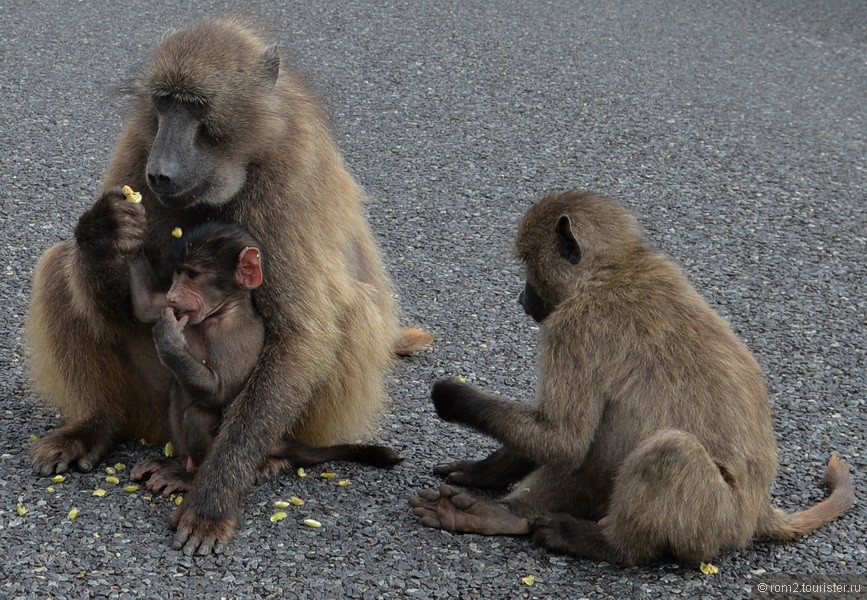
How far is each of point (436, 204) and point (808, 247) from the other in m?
1.97

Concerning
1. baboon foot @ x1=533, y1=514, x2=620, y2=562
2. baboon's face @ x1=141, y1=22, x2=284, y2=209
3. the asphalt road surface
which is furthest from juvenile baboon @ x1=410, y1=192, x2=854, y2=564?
baboon's face @ x1=141, y1=22, x2=284, y2=209

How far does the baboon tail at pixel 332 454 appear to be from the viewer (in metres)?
→ 3.49

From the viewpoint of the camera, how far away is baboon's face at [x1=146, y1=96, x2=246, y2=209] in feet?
10.1

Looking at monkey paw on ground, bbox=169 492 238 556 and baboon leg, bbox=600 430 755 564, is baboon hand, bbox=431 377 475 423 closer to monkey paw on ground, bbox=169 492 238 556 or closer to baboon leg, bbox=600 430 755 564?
baboon leg, bbox=600 430 755 564

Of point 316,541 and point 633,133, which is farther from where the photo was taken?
point 633,133

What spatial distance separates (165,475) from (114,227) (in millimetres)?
773

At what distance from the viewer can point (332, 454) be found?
3566 mm

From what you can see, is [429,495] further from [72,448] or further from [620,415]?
[72,448]

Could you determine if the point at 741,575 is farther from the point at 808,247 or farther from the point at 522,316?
the point at 808,247

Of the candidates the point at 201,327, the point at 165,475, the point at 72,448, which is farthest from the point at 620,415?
the point at 72,448

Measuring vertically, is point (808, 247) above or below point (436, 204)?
above

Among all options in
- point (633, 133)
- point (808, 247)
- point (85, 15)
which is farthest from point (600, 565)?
point (85, 15)

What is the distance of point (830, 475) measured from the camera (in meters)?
3.60

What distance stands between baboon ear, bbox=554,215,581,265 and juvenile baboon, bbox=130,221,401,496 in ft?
2.90
